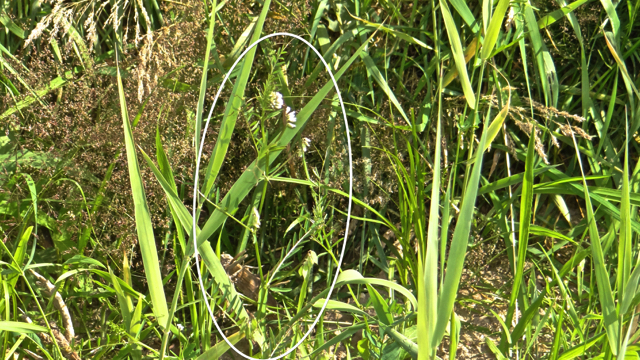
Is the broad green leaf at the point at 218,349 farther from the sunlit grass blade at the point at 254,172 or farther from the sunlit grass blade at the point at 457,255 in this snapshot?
the sunlit grass blade at the point at 457,255

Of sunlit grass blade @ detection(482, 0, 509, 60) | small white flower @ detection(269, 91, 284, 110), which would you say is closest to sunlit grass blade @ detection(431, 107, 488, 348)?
sunlit grass blade @ detection(482, 0, 509, 60)

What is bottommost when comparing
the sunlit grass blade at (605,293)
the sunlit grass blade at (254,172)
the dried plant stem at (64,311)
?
the dried plant stem at (64,311)

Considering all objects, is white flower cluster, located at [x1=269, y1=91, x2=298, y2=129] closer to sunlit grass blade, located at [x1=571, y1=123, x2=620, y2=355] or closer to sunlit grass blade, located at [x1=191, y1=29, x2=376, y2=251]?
sunlit grass blade, located at [x1=191, y1=29, x2=376, y2=251]

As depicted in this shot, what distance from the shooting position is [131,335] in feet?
3.31

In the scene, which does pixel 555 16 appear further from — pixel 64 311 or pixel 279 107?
pixel 64 311

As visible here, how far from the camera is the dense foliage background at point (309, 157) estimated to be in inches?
46.4

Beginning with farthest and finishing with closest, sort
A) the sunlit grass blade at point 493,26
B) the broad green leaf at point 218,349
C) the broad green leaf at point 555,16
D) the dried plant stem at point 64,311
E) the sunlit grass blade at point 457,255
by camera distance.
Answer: the broad green leaf at point 555,16, the dried plant stem at point 64,311, the broad green leaf at point 218,349, the sunlit grass blade at point 493,26, the sunlit grass blade at point 457,255

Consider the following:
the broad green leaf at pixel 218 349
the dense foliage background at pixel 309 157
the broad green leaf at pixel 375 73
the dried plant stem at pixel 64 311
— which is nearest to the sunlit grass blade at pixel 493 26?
the dense foliage background at pixel 309 157

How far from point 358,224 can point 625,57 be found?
76 cm

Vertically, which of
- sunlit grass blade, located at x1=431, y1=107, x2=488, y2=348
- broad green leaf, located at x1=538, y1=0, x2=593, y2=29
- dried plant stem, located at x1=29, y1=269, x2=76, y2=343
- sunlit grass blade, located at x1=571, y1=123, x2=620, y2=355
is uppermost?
broad green leaf, located at x1=538, y1=0, x2=593, y2=29

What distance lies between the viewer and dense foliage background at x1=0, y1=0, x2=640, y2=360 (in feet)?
3.87

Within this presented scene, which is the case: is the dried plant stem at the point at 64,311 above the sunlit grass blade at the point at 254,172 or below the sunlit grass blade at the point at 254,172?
below

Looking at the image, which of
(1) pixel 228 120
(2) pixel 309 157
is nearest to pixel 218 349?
(1) pixel 228 120

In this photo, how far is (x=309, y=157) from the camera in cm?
134
